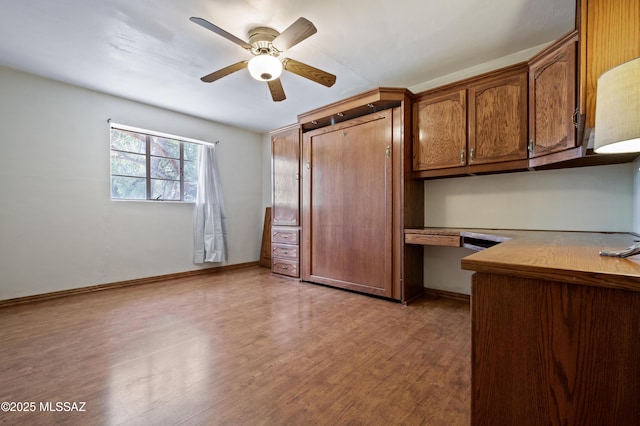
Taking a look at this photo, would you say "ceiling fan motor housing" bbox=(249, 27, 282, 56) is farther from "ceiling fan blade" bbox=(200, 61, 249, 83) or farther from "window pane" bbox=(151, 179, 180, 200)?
"window pane" bbox=(151, 179, 180, 200)

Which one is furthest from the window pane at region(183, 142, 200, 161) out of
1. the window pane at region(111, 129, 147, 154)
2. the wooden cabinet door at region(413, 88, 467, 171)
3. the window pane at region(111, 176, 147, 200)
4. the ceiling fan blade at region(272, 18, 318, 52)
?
the wooden cabinet door at region(413, 88, 467, 171)

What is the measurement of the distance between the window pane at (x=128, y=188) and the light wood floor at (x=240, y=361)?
4.70ft

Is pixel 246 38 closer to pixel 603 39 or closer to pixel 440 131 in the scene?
pixel 440 131

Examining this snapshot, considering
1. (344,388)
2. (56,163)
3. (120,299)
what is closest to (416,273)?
(344,388)

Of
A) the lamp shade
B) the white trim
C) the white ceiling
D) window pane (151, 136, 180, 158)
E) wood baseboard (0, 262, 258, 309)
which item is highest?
the white ceiling

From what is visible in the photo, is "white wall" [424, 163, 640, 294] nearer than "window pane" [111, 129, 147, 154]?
Yes

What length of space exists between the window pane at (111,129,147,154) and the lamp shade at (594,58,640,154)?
4680 mm

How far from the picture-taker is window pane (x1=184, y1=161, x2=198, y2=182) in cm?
435

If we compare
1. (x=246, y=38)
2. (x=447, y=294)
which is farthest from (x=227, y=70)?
(x=447, y=294)

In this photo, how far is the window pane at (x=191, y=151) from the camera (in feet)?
14.3

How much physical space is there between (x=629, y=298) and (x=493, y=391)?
1.42 ft

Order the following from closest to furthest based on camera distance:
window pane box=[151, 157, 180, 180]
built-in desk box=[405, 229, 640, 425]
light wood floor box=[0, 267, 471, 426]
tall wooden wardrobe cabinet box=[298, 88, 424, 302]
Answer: built-in desk box=[405, 229, 640, 425] → light wood floor box=[0, 267, 471, 426] → tall wooden wardrobe cabinet box=[298, 88, 424, 302] → window pane box=[151, 157, 180, 180]

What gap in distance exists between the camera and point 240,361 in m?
1.74

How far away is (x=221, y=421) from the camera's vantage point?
48.6 inches
